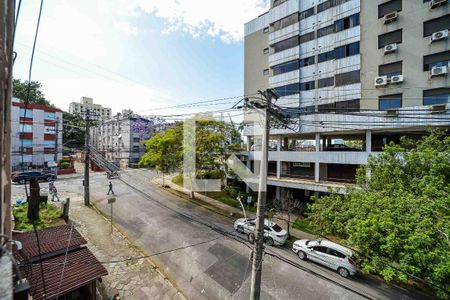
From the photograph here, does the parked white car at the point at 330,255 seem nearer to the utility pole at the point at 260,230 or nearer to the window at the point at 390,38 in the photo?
the utility pole at the point at 260,230

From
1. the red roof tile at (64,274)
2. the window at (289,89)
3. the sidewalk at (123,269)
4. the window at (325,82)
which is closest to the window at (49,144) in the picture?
the sidewalk at (123,269)

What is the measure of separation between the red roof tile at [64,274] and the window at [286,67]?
67.3ft

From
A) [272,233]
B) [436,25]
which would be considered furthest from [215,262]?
[436,25]

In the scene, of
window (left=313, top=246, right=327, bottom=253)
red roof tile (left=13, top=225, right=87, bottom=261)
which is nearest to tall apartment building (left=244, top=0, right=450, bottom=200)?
window (left=313, top=246, right=327, bottom=253)

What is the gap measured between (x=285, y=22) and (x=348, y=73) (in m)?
8.01

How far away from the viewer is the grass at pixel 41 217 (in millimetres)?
12531

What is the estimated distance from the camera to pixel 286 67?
2122 centimetres

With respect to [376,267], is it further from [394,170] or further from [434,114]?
[434,114]

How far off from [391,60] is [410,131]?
17.7 feet

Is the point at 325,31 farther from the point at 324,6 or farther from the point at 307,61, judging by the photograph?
the point at 307,61

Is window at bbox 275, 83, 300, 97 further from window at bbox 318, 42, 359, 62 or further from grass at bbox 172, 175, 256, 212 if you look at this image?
grass at bbox 172, 175, 256, 212

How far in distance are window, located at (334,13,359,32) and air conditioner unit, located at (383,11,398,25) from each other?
1.87m

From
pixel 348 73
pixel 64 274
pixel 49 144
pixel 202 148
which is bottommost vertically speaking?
pixel 64 274

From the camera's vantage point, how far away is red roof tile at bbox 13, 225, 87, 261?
27.7 feet
